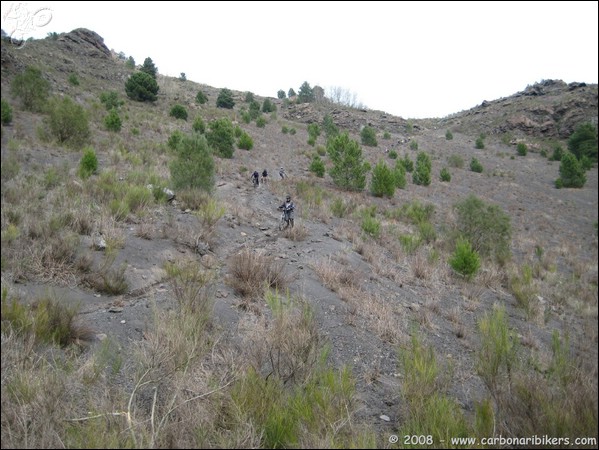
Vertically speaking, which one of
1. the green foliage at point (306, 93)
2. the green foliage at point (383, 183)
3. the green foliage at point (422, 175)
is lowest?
the green foliage at point (383, 183)

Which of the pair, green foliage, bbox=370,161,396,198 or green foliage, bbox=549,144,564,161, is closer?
green foliage, bbox=370,161,396,198

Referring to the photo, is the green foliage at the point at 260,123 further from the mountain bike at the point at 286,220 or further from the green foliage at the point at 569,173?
the green foliage at the point at 569,173

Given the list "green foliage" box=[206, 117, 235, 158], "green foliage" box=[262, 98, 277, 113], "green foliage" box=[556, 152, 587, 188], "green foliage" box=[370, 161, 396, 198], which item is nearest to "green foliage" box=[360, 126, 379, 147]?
"green foliage" box=[262, 98, 277, 113]

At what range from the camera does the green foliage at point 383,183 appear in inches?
806

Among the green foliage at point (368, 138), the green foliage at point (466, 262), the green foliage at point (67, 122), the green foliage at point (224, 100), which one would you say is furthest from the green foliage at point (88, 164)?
the green foliage at point (224, 100)

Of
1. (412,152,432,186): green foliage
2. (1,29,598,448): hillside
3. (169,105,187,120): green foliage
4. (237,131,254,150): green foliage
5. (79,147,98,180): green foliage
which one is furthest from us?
(169,105,187,120): green foliage

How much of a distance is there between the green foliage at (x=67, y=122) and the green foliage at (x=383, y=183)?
52.5 feet

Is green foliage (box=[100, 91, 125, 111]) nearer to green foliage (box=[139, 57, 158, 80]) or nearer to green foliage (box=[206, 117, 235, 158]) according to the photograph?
green foliage (box=[206, 117, 235, 158])

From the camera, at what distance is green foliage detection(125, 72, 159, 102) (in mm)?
31297

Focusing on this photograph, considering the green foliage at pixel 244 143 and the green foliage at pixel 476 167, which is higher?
the green foliage at pixel 476 167

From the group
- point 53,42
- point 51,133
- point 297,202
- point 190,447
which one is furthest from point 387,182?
point 53,42

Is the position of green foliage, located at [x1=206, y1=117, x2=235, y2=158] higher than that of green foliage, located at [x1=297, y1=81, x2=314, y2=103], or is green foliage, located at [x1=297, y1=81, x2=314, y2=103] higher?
green foliage, located at [x1=297, y1=81, x2=314, y2=103]

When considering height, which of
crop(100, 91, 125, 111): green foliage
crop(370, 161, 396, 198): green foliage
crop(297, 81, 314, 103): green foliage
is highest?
crop(297, 81, 314, 103): green foliage

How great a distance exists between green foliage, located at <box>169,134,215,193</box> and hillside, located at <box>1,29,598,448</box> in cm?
70
